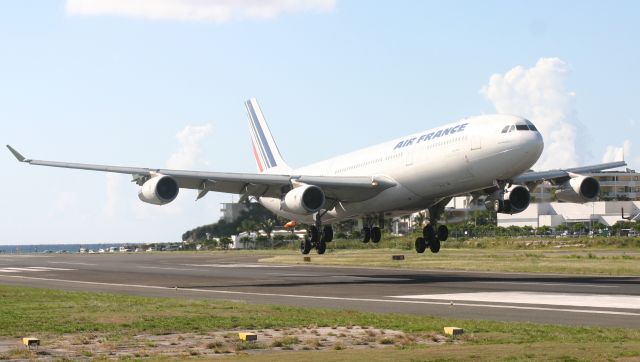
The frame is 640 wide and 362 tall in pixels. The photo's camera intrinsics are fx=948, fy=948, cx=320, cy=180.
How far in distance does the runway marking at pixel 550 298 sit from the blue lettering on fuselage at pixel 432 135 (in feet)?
36.9

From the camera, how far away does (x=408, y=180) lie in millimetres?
54375

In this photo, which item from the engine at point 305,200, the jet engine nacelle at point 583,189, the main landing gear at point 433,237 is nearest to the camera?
the jet engine nacelle at point 583,189

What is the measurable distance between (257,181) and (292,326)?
3126 centimetres

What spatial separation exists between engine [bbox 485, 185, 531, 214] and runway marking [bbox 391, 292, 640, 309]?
9395 millimetres

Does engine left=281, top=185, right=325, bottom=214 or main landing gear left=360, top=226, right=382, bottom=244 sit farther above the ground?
engine left=281, top=185, right=325, bottom=214

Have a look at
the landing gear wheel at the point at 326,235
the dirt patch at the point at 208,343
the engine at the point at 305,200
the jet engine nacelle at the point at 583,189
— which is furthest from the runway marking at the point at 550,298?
the landing gear wheel at the point at 326,235

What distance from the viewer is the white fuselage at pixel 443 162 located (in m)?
48.1

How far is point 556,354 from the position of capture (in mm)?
20906

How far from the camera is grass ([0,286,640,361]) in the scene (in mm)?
21391

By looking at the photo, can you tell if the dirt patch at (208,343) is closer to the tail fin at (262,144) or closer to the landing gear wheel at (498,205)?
the landing gear wheel at (498,205)

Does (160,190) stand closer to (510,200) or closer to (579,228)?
(510,200)

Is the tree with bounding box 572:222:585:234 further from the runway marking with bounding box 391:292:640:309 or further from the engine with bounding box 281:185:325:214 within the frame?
the runway marking with bounding box 391:292:640:309

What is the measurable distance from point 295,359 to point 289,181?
38.5m

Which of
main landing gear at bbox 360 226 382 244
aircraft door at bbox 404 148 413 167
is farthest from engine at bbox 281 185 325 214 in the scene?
main landing gear at bbox 360 226 382 244
